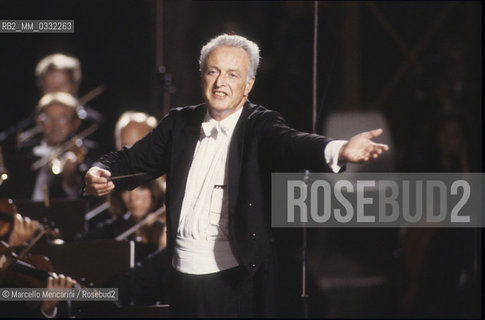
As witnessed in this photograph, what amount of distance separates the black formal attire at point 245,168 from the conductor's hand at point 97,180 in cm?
5

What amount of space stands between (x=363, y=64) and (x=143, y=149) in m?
2.54

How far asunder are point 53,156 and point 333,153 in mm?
2063

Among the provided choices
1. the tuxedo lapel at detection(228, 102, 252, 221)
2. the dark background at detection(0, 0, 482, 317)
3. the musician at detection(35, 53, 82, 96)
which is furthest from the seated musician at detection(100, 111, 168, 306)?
the musician at detection(35, 53, 82, 96)

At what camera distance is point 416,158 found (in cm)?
399

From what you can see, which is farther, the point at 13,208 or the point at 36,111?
the point at 36,111

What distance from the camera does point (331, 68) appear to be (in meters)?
2.43

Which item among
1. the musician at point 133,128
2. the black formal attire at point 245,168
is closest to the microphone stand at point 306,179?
the black formal attire at point 245,168

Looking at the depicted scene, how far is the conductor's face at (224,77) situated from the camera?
6.16ft

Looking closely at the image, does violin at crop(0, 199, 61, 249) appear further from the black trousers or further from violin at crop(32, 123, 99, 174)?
the black trousers

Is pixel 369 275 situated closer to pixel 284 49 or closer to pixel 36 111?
pixel 284 49

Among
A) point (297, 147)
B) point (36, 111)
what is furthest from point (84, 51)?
point (297, 147)

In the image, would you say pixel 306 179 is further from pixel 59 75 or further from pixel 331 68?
pixel 59 75

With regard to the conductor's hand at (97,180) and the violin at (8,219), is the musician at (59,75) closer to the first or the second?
the violin at (8,219)

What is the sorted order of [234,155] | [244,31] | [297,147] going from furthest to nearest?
[244,31] < [234,155] < [297,147]
